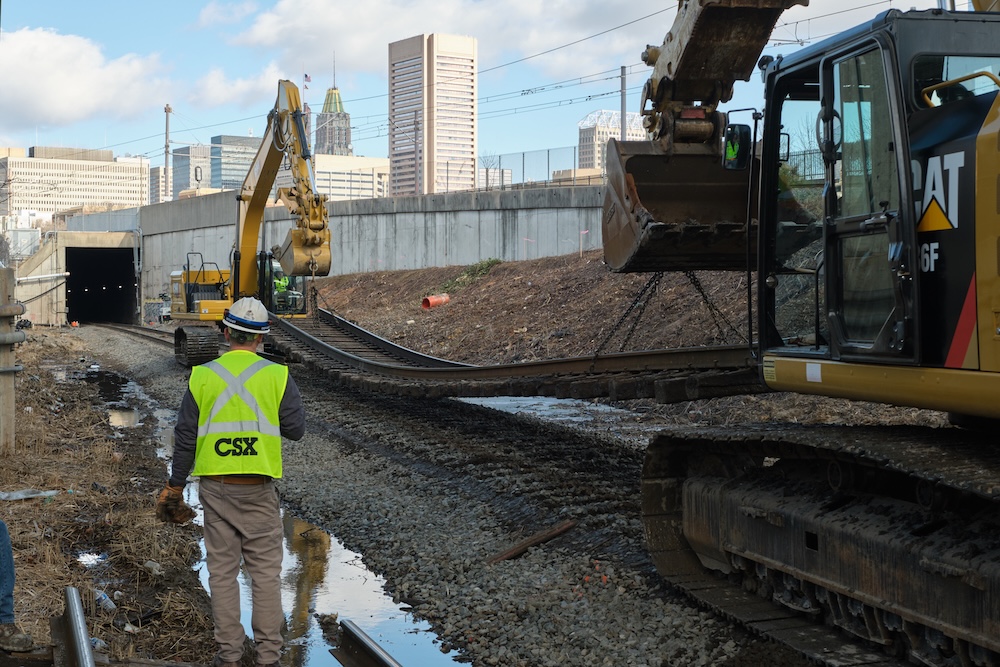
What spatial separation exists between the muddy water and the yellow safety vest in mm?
1347

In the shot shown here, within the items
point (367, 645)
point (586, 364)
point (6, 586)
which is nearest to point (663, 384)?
point (586, 364)

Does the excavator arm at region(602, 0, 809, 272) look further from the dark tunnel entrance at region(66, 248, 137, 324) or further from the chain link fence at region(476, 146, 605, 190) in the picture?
the dark tunnel entrance at region(66, 248, 137, 324)

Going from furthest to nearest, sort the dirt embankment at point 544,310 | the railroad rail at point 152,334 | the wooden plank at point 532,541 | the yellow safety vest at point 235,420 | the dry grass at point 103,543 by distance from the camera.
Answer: the railroad rail at point 152,334 < the dirt embankment at point 544,310 < the wooden plank at point 532,541 < the dry grass at point 103,543 < the yellow safety vest at point 235,420

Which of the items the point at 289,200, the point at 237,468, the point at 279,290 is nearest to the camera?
the point at 237,468

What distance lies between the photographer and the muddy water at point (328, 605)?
6.04 m

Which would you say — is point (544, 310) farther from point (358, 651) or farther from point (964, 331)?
point (964, 331)

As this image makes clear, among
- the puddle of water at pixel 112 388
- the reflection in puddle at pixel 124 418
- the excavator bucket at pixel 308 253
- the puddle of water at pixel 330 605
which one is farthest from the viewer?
the excavator bucket at pixel 308 253

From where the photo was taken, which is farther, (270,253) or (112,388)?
(270,253)

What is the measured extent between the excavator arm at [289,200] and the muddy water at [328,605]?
8.50 m

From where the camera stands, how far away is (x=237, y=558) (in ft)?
17.6

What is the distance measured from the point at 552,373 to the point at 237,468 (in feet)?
17.4

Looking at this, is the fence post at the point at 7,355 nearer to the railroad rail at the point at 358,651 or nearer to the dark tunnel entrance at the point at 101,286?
the railroad rail at the point at 358,651

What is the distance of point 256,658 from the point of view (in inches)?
214

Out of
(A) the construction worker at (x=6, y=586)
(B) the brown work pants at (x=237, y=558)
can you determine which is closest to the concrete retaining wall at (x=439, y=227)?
(B) the brown work pants at (x=237, y=558)
